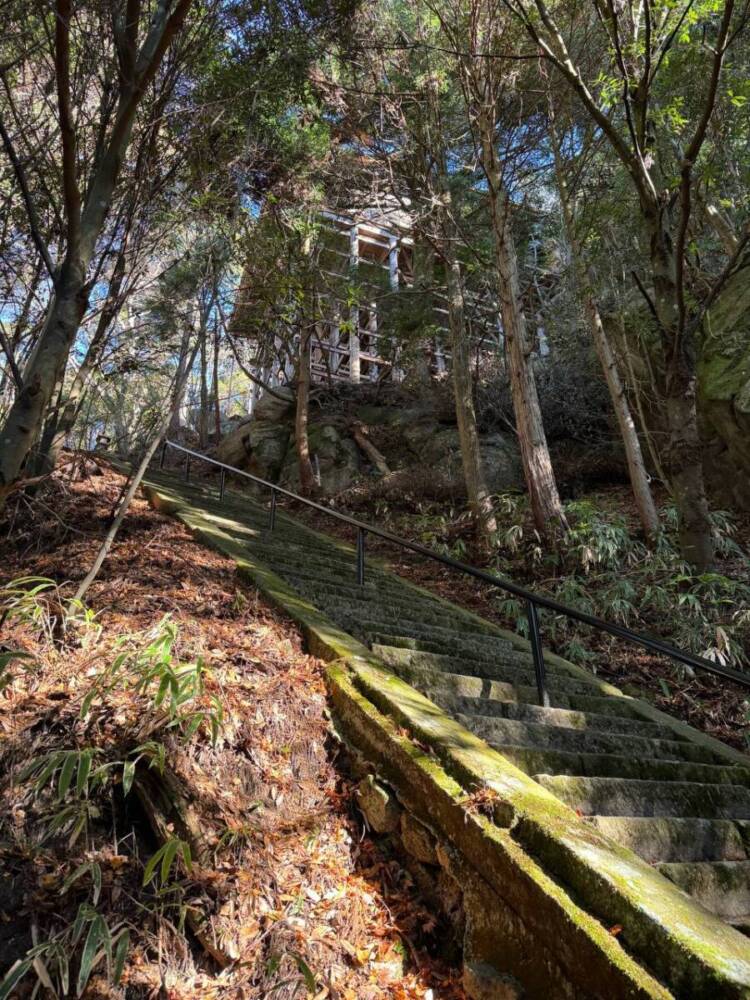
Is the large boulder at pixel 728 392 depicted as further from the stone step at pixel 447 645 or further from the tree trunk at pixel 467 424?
the stone step at pixel 447 645

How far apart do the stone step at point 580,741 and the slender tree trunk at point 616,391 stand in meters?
4.67

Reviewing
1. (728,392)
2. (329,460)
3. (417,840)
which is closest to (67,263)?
(417,840)

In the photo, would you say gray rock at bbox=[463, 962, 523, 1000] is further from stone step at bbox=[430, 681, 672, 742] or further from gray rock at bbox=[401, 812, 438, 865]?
stone step at bbox=[430, 681, 672, 742]

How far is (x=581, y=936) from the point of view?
5.59 feet

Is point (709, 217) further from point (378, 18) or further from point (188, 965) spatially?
point (188, 965)

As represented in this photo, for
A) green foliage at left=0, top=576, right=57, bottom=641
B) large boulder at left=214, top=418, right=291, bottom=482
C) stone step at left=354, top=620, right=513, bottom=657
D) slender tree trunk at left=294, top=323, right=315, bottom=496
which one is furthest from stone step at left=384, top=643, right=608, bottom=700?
large boulder at left=214, top=418, right=291, bottom=482

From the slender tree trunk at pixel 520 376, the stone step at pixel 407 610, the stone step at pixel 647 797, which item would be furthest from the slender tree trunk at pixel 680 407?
the stone step at pixel 647 797

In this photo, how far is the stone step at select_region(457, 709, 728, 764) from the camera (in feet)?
10.3

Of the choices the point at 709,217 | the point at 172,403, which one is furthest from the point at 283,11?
the point at 709,217

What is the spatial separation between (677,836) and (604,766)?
55cm

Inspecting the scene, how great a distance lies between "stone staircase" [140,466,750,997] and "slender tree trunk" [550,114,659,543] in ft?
11.4

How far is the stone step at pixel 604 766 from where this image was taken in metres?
2.88

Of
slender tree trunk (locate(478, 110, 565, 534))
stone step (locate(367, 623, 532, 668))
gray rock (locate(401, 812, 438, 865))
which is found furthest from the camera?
slender tree trunk (locate(478, 110, 565, 534))

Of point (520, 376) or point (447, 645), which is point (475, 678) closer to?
point (447, 645)
